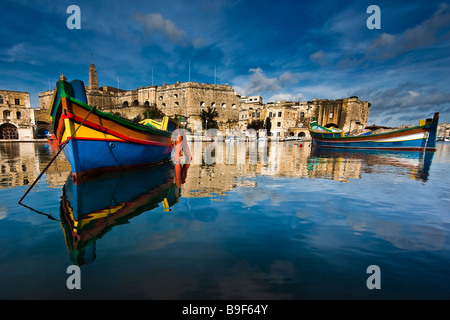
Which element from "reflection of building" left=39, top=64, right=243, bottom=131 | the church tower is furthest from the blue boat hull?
the church tower

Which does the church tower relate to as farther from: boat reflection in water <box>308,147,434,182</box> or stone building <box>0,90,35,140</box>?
boat reflection in water <box>308,147,434,182</box>

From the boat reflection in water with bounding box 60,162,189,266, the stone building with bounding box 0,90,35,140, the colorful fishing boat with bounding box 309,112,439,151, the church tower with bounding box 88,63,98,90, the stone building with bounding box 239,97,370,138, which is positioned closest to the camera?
the boat reflection in water with bounding box 60,162,189,266

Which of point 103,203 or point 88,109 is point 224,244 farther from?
point 88,109

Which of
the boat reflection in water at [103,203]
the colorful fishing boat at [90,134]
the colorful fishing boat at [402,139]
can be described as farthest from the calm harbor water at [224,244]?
the colorful fishing boat at [402,139]

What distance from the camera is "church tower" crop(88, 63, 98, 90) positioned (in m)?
57.7

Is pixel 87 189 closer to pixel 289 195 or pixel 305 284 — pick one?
pixel 289 195

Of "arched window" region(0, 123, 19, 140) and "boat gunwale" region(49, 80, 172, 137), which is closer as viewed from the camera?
"boat gunwale" region(49, 80, 172, 137)

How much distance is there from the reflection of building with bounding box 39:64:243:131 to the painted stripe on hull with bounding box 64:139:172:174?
138ft

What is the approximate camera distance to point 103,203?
5.27 metres

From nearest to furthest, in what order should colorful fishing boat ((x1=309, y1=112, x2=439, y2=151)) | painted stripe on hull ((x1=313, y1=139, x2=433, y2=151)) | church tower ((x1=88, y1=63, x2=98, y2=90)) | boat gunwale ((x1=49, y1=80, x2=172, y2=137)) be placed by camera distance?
1. boat gunwale ((x1=49, y1=80, x2=172, y2=137))
2. colorful fishing boat ((x1=309, y1=112, x2=439, y2=151))
3. painted stripe on hull ((x1=313, y1=139, x2=433, y2=151))
4. church tower ((x1=88, y1=63, x2=98, y2=90))

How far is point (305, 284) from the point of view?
95.1 inches

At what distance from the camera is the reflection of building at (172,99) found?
170ft

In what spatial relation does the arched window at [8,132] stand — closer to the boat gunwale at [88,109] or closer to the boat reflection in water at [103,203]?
the boat gunwale at [88,109]
